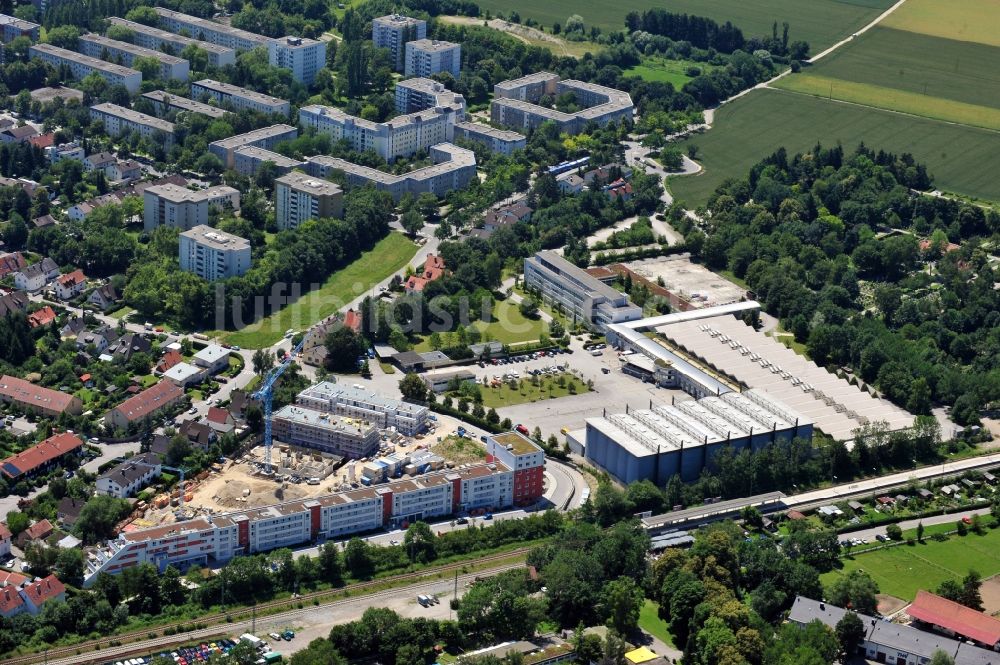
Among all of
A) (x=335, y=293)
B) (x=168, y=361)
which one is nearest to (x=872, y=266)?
(x=335, y=293)

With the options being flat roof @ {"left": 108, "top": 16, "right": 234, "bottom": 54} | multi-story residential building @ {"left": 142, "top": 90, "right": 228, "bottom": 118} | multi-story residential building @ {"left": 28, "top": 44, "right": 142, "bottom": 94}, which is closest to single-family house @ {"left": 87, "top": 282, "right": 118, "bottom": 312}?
multi-story residential building @ {"left": 142, "top": 90, "right": 228, "bottom": 118}

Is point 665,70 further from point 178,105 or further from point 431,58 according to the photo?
point 178,105

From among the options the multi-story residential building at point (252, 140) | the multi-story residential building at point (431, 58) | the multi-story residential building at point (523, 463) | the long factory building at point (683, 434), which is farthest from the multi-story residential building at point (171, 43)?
the multi-story residential building at point (523, 463)

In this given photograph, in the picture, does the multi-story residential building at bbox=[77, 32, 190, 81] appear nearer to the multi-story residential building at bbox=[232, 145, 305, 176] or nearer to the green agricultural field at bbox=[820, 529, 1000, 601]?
the multi-story residential building at bbox=[232, 145, 305, 176]

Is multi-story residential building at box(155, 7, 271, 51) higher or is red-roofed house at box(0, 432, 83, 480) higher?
multi-story residential building at box(155, 7, 271, 51)

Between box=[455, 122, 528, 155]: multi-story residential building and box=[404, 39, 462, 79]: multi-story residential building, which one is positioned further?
box=[404, 39, 462, 79]: multi-story residential building

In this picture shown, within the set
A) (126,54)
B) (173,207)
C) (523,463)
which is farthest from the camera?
(126,54)

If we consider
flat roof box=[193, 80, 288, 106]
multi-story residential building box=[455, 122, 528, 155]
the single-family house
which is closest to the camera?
the single-family house

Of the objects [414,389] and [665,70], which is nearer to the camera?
[414,389]
